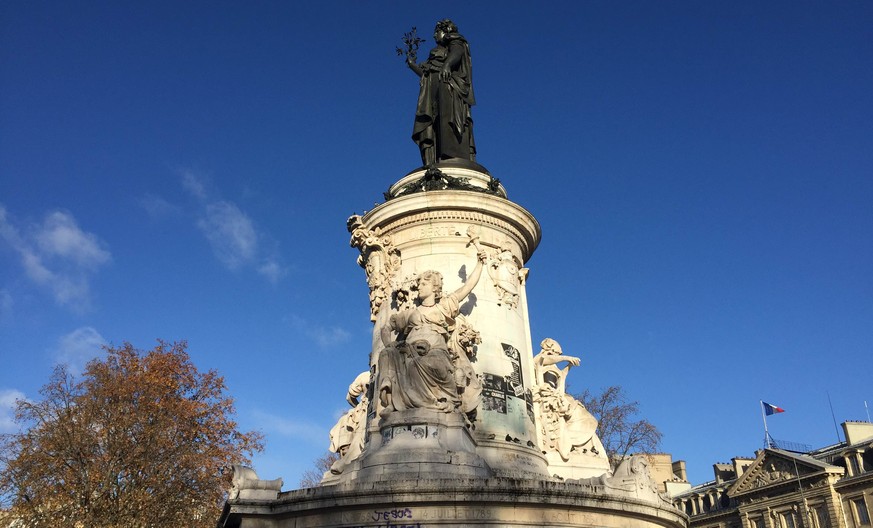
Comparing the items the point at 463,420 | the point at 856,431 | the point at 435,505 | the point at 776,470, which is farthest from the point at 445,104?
the point at 856,431

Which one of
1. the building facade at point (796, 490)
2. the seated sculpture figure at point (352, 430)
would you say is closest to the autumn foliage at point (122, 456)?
the seated sculpture figure at point (352, 430)

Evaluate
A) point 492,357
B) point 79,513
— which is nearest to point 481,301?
point 492,357

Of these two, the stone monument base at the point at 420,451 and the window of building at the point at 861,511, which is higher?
the window of building at the point at 861,511

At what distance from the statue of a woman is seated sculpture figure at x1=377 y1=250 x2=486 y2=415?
541cm

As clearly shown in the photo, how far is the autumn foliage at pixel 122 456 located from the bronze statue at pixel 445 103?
15.8 metres

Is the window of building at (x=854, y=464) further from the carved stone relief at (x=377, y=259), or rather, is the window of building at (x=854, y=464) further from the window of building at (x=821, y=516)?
the carved stone relief at (x=377, y=259)

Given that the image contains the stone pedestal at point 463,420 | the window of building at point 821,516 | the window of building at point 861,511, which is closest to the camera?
the stone pedestal at point 463,420

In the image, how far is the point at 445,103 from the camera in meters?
16.0

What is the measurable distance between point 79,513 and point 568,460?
17.8 m

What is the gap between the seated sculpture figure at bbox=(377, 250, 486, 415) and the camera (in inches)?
407

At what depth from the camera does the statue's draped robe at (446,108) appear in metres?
15.9

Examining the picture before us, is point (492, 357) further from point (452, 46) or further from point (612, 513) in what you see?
point (452, 46)

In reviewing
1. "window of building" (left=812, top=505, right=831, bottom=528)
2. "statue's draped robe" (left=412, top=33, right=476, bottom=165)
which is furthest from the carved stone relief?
"window of building" (left=812, top=505, right=831, bottom=528)

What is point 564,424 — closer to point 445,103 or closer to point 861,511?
point 445,103
